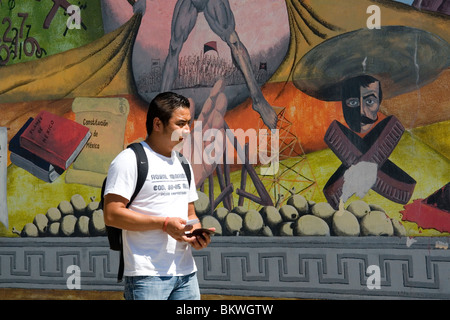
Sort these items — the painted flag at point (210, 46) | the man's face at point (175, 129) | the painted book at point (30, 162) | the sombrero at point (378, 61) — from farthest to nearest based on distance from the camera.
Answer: the painted book at point (30, 162)
the painted flag at point (210, 46)
the sombrero at point (378, 61)
the man's face at point (175, 129)

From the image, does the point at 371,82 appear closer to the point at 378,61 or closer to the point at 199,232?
the point at 378,61

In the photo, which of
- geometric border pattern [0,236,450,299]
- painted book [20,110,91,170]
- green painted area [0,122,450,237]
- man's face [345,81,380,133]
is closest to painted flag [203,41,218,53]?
green painted area [0,122,450,237]

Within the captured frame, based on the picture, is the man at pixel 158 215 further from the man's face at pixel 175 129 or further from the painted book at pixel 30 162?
the painted book at pixel 30 162

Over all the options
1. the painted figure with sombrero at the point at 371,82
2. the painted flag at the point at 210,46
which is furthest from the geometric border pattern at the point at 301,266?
the painted flag at the point at 210,46

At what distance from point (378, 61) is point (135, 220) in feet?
9.91

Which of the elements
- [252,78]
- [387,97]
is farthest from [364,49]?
[252,78]

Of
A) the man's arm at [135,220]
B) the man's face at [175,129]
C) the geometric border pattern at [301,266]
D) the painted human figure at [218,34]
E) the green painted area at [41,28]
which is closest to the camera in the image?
the man's arm at [135,220]

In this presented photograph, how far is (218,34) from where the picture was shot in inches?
235

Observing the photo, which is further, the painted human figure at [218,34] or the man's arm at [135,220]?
the painted human figure at [218,34]

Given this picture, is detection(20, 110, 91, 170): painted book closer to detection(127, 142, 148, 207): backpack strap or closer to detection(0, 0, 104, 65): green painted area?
detection(0, 0, 104, 65): green painted area

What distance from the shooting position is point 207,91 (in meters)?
6.03

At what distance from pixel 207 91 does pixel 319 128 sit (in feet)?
3.88

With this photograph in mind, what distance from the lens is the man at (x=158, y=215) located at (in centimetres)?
303

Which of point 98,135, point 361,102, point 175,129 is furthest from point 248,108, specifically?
point 175,129
